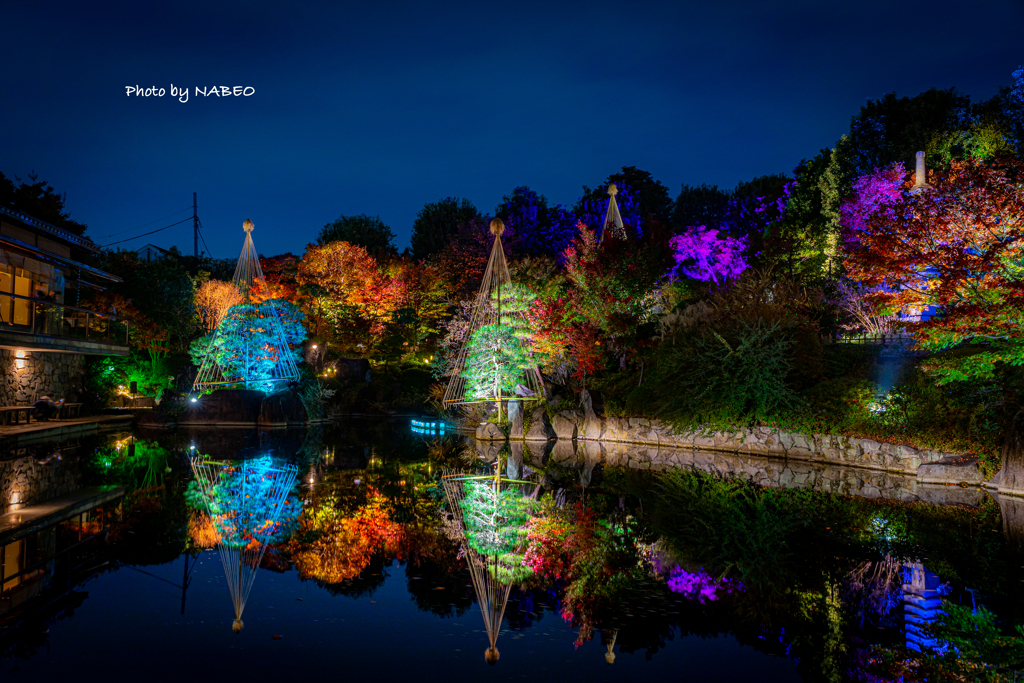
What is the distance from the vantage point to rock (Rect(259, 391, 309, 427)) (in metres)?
20.6

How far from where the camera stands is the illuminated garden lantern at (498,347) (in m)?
16.0

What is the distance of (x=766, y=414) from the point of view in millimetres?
13781

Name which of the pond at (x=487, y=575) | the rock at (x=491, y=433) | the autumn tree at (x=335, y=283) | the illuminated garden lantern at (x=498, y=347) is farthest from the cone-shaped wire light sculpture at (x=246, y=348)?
the pond at (x=487, y=575)

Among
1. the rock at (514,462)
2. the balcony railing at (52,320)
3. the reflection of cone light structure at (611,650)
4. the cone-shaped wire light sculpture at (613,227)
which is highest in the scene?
the cone-shaped wire light sculpture at (613,227)

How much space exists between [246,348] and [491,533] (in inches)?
650

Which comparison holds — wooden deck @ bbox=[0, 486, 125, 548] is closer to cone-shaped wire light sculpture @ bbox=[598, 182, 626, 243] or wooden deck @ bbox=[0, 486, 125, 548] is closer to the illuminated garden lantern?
the illuminated garden lantern

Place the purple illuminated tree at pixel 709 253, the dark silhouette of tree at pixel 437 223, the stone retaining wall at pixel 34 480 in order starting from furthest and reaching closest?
the dark silhouette of tree at pixel 437 223
the purple illuminated tree at pixel 709 253
the stone retaining wall at pixel 34 480

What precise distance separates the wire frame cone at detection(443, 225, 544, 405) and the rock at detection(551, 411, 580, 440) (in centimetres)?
75

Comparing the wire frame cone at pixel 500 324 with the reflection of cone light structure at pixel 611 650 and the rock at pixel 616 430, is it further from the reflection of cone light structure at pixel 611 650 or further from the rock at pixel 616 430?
the reflection of cone light structure at pixel 611 650

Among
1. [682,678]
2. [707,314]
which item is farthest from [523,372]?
[682,678]

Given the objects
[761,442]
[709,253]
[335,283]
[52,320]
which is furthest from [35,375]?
[709,253]

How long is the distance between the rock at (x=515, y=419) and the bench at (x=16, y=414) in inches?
483

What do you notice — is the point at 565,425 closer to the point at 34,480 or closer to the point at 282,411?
the point at 282,411

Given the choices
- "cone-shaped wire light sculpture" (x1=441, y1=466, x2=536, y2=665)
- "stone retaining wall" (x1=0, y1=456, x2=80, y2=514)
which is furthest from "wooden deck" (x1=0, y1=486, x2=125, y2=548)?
"cone-shaped wire light sculpture" (x1=441, y1=466, x2=536, y2=665)
